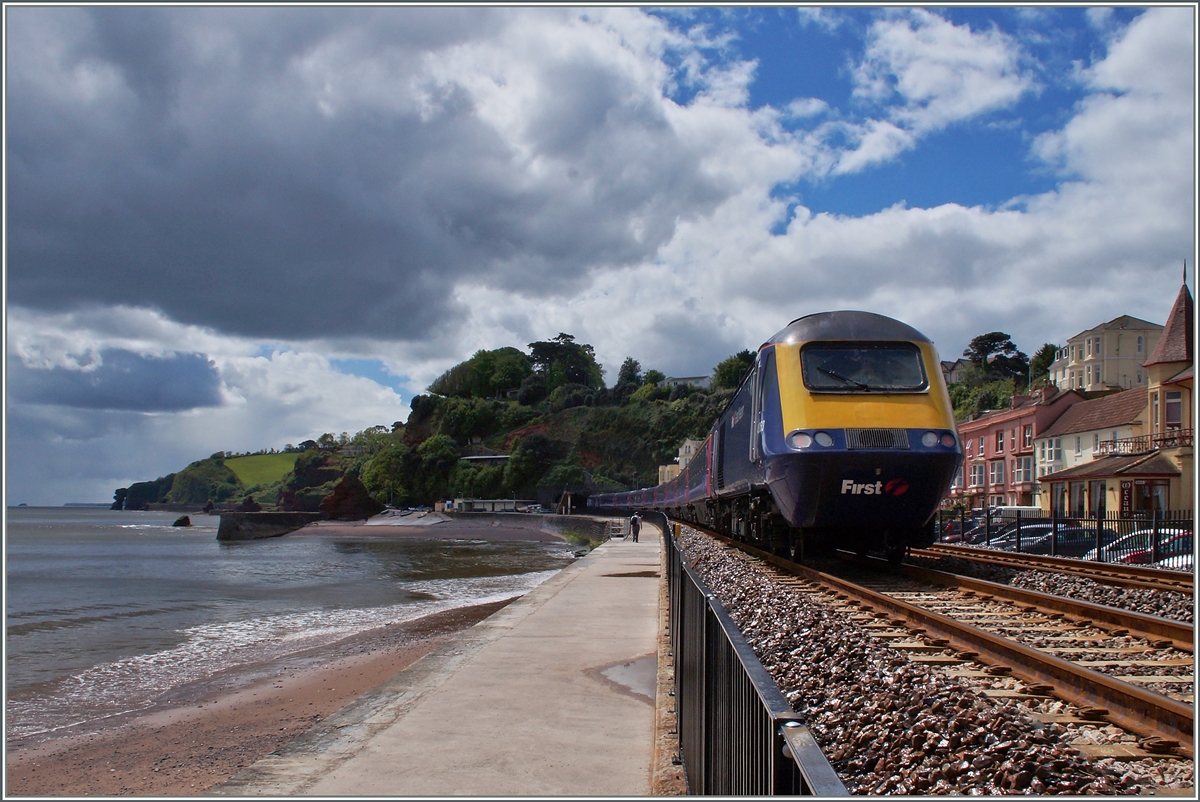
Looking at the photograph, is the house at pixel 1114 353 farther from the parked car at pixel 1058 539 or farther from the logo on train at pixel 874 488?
the logo on train at pixel 874 488

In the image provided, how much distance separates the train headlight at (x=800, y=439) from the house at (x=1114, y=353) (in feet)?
180

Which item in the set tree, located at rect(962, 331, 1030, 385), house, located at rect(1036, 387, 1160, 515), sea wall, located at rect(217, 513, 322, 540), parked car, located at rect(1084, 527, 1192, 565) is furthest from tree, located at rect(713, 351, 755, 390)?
parked car, located at rect(1084, 527, 1192, 565)

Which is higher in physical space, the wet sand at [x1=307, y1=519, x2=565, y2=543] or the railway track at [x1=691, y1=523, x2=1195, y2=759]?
the railway track at [x1=691, y1=523, x2=1195, y2=759]

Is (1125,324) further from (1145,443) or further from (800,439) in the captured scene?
(800,439)

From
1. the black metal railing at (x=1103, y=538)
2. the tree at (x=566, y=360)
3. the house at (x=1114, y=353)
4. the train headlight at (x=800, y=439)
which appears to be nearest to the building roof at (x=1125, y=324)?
the house at (x=1114, y=353)

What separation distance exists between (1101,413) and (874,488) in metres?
31.2

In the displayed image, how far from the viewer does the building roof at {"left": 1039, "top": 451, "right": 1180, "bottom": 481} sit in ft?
91.3

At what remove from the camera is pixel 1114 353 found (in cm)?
5900

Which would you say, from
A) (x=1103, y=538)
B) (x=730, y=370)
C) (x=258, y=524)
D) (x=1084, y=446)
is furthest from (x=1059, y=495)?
(x=730, y=370)

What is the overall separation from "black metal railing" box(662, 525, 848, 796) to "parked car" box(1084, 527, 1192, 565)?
14148 millimetres

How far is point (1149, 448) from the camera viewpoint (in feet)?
99.3

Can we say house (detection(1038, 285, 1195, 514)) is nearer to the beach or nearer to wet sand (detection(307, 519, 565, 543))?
the beach

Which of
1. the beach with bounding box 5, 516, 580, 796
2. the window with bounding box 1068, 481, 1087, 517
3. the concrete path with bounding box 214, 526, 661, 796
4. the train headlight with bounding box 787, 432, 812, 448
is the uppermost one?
the train headlight with bounding box 787, 432, 812, 448

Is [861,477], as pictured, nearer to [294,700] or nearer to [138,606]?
[294,700]
